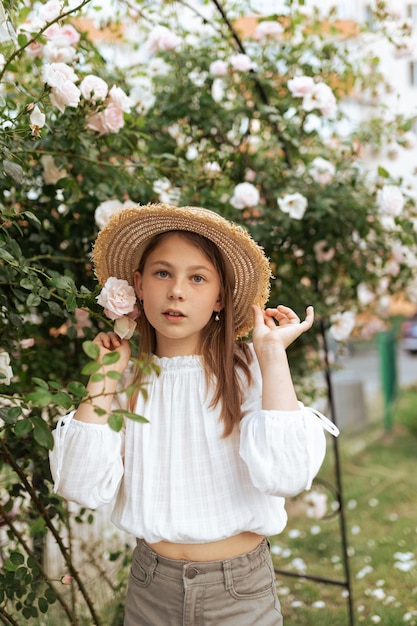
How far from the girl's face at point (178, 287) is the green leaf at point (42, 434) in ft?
1.09

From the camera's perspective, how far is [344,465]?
5.08m

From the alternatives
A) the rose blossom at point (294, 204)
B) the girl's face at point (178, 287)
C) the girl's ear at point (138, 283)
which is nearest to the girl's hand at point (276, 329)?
the girl's face at point (178, 287)

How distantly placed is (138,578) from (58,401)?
0.54m

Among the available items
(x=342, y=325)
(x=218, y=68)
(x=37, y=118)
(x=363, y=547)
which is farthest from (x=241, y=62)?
(x=363, y=547)

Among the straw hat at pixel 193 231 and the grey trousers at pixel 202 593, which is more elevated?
the straw hat at pixel 193 231

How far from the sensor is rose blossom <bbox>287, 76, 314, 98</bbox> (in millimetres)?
2371

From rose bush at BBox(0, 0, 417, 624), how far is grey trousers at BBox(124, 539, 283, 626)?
33 cm

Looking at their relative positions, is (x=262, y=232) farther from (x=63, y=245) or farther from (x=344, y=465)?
(x=344, y=465)

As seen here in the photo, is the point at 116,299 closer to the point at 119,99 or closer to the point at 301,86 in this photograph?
the point at 119,99

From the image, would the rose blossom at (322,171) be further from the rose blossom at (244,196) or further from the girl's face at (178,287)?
the girl's face at (178,287)

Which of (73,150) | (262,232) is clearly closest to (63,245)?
(73,150)

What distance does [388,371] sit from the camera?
6.72 meters

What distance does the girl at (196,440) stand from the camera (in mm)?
1396

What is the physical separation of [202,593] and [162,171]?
125 cm
